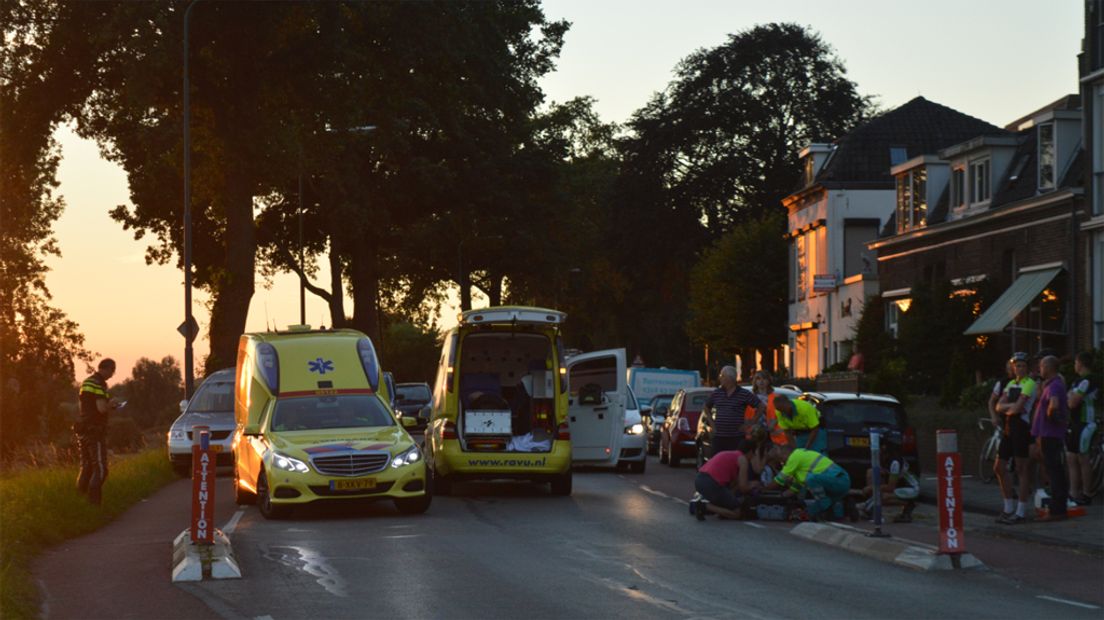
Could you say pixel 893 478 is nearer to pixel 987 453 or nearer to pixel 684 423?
pixel 987 453

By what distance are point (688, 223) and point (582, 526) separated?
171ft

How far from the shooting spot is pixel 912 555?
15.8 meters

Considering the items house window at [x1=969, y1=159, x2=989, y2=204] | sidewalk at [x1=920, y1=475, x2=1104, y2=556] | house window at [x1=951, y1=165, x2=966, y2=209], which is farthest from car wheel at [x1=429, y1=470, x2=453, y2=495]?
house window at [x1=951, y1=165, x2=966, y2=209]

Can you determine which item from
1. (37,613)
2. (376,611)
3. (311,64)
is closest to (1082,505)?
(376,611)

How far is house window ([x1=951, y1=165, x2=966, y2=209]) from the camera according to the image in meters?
49.1

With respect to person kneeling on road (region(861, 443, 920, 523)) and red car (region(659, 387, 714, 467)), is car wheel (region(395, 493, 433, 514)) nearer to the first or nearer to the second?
person kneeling on road (region(861, 443, 920, 523))

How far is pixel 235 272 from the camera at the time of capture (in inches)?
1544

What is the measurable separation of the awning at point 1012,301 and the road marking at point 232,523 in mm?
24305

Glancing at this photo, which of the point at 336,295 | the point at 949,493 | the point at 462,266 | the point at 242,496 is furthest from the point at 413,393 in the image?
the point at 949,493

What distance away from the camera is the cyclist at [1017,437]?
20.1m

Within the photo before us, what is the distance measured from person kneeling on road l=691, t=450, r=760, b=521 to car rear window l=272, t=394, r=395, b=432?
4250 mm

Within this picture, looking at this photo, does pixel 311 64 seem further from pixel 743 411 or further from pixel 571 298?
pixel 571 298

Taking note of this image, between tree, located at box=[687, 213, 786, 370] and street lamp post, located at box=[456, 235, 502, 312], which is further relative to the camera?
tree, located at box=[687, 213, 786, 370]

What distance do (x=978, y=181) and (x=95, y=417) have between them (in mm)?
31811
